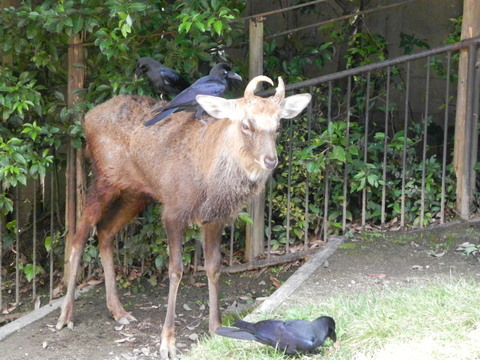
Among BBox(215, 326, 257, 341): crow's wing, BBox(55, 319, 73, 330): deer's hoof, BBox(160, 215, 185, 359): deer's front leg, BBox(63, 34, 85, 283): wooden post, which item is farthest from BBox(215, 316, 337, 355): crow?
BBox(63, 34, 85, 283): wooden post

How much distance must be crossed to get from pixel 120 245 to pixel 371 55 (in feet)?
11.4

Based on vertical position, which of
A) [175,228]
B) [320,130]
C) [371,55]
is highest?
[371,55]

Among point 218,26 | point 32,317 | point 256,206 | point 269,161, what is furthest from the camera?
point 256,206

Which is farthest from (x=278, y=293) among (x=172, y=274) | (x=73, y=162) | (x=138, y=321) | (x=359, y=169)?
(x=73, y=162)

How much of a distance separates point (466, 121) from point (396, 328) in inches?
129

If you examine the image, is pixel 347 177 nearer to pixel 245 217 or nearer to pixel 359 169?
Answer: pixel 359 169

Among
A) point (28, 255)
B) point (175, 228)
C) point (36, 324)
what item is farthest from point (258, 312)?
point (28, 255)

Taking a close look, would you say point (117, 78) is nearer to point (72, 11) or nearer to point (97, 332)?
point (72, 11)

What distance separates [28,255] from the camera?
919 centimetres

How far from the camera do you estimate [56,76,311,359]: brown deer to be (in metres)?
6.41

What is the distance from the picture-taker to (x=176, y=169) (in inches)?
273

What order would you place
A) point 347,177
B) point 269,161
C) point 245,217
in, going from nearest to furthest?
point 269,161, point 245,217, point 347,177

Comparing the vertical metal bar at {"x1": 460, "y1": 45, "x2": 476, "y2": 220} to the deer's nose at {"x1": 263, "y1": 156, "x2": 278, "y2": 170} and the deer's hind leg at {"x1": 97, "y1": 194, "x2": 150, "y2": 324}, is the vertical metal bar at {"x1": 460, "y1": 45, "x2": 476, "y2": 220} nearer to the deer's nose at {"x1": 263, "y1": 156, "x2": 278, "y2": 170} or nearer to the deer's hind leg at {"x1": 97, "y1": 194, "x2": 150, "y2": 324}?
the deer's nose at {"x1": 263, "y1": 156, "x2": 278, "y2": 170}

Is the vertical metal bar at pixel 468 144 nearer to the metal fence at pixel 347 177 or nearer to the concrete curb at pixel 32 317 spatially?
the metal fence at pixel 347 177
